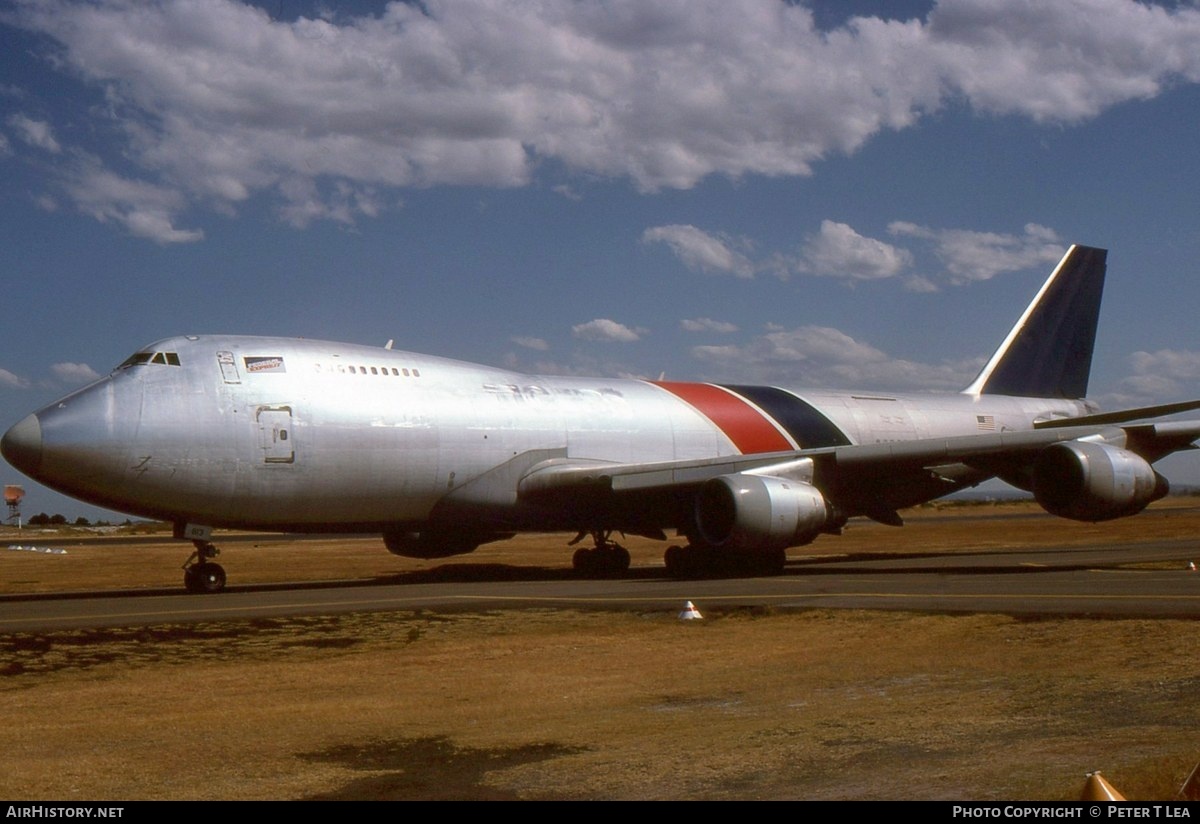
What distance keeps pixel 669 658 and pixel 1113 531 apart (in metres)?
36.4

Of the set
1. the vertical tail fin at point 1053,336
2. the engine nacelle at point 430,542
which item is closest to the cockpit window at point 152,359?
the engine nacelle at point 430,542

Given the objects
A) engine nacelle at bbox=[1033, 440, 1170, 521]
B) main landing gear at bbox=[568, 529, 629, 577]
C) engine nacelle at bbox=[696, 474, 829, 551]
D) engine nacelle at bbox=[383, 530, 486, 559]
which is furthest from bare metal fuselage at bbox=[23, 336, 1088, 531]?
engine nacelle at bbox=[1033, 440, 1170, 521]

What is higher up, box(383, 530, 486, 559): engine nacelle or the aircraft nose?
the aircraft nose

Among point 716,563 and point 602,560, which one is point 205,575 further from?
point 716,563

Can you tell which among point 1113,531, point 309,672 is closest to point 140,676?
point 309,672

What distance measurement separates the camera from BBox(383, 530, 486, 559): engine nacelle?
24.8m

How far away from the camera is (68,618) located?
1594cm

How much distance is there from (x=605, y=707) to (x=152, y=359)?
46.2 feet

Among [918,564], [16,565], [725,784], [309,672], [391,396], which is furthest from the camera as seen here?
[16,565]

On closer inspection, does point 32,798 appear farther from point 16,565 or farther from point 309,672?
point 16,565

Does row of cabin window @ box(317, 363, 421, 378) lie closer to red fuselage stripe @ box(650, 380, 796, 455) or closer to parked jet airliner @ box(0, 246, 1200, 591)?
parked jet airliner @ box(0, 246, 1200, 591)

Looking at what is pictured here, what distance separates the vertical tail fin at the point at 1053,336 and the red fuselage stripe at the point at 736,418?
32.1ft

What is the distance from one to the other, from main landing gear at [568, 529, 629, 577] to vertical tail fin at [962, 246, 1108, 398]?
1424 centimetres

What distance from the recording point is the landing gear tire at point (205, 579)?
66.7 ft
